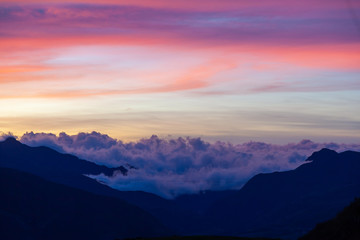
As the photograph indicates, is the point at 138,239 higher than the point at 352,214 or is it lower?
lower

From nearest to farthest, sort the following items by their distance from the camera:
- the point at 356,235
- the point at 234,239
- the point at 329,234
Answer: the point at 356,235, the point at 329,234, the point at 234,239

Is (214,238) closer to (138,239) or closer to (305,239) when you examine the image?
(138,239)

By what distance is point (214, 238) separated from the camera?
4557 inches

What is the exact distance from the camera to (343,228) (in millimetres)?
83625

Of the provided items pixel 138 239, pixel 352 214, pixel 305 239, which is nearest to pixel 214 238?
pixel 138 239

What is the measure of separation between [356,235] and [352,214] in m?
7.25

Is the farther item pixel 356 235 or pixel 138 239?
pixel 138 239

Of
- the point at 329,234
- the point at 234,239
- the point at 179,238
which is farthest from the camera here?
the point at 179,238

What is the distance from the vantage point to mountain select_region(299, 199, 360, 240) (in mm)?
81387

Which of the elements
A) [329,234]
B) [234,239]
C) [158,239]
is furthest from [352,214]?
[158,239]

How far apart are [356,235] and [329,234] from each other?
6947 millimetres

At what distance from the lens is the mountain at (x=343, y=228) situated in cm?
8139

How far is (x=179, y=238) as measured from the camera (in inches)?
4722

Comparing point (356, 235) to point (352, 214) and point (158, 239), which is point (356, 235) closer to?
point (352, 214)
